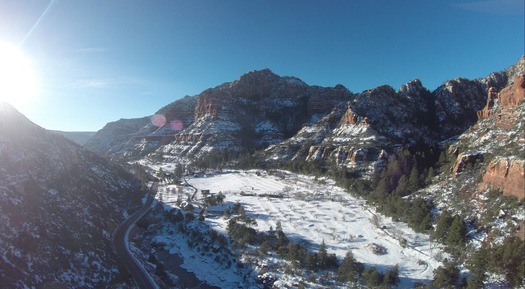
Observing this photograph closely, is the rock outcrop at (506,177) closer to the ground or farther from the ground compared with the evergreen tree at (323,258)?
farther from the ground

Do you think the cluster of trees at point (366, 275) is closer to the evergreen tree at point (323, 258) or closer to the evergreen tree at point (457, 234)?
the evergreen tree at point (323, 258)

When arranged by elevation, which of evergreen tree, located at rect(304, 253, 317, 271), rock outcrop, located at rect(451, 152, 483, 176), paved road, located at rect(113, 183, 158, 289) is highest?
rock outcrop, located at rect(451, 152, 483, 176)

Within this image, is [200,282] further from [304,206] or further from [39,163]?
[39,163]

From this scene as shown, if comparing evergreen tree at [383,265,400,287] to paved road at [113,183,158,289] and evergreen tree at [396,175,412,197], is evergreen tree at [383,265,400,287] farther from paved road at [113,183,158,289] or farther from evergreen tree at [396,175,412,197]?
evergreen tree at [396,175,412,197]

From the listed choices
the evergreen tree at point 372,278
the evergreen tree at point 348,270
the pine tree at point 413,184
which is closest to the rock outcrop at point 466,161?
the pine tree at point 413,184

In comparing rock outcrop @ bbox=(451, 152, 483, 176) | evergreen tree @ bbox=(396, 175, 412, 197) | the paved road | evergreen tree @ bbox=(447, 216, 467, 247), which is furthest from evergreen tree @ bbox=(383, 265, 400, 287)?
rock outcrop @ bbox=(451, 152, 483, 176)

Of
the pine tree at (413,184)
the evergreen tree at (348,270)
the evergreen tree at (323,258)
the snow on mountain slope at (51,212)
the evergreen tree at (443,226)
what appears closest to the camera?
the snow on mountain slope at (51,212)

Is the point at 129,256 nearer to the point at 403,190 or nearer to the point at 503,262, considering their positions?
the point at 503,262
